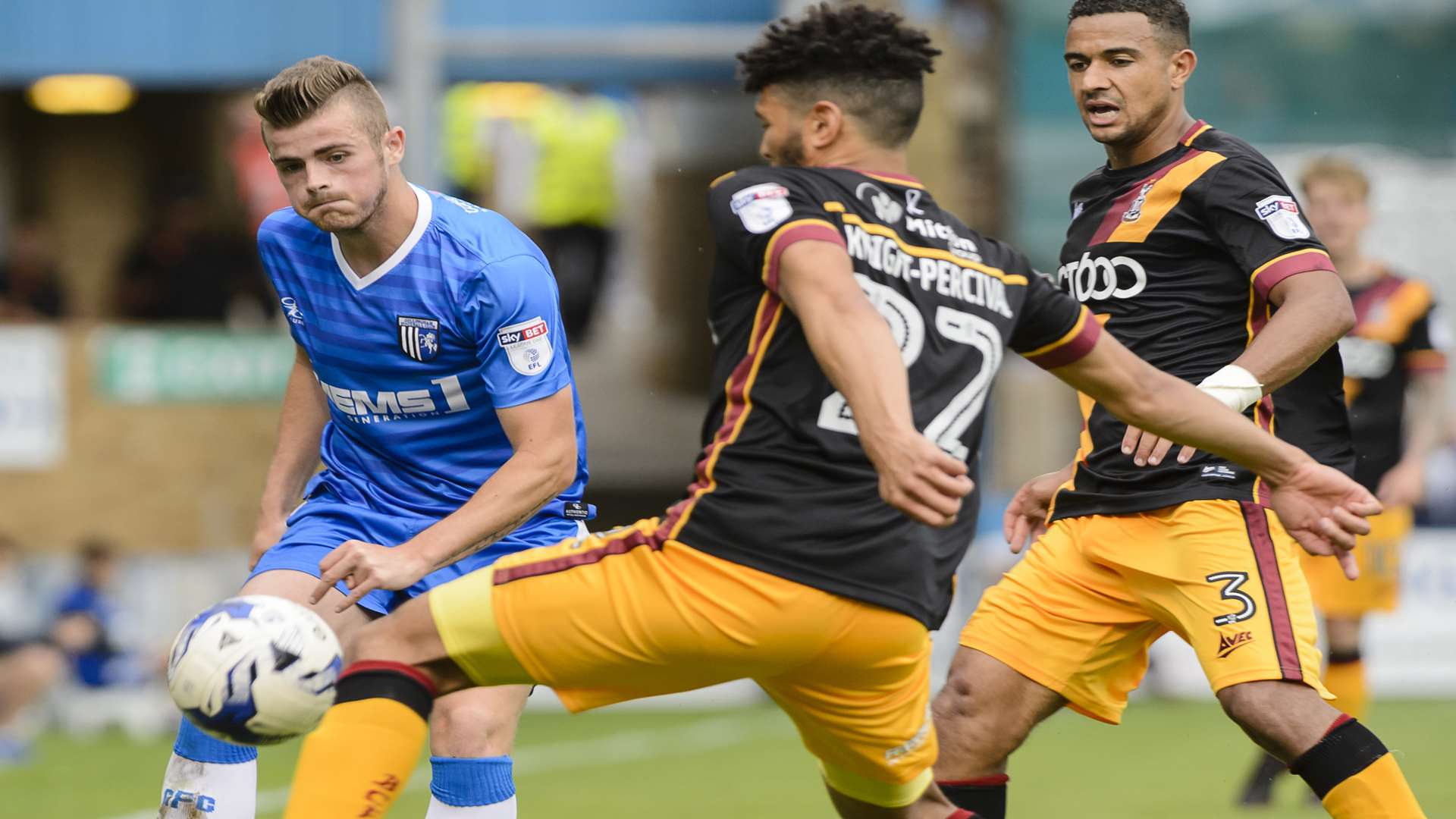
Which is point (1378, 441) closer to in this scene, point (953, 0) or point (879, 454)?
point (879, 454)

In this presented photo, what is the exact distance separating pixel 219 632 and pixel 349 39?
9343mm

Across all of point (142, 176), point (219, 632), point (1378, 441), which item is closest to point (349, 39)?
point (142, 176)

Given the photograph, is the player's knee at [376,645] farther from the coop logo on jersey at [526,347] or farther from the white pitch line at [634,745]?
the white pitch line at [634,745]

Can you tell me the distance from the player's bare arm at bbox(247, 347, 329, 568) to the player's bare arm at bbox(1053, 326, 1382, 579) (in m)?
2.15

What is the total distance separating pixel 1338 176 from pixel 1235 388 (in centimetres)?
386

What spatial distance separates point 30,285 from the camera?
523 inches

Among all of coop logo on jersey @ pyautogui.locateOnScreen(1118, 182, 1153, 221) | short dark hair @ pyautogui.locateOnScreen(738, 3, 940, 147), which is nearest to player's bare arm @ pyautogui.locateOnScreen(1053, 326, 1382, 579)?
short dark hair @ pyautogui.locateOnScreen(738, 3, 940, 147)

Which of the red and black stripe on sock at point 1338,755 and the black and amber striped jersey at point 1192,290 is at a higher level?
the black and amber striped jersey at point 1192,290

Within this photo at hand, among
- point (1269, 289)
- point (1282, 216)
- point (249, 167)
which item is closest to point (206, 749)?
point (1269, 289)

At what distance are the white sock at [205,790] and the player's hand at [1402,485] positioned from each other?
523 centimetres

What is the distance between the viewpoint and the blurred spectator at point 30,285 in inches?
516

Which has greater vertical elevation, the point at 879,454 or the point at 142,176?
the point at 879,454

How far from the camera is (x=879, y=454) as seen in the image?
409 cm

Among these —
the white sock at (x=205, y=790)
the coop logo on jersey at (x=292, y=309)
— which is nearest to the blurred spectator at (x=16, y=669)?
the white sock at (x=205, y=790)
